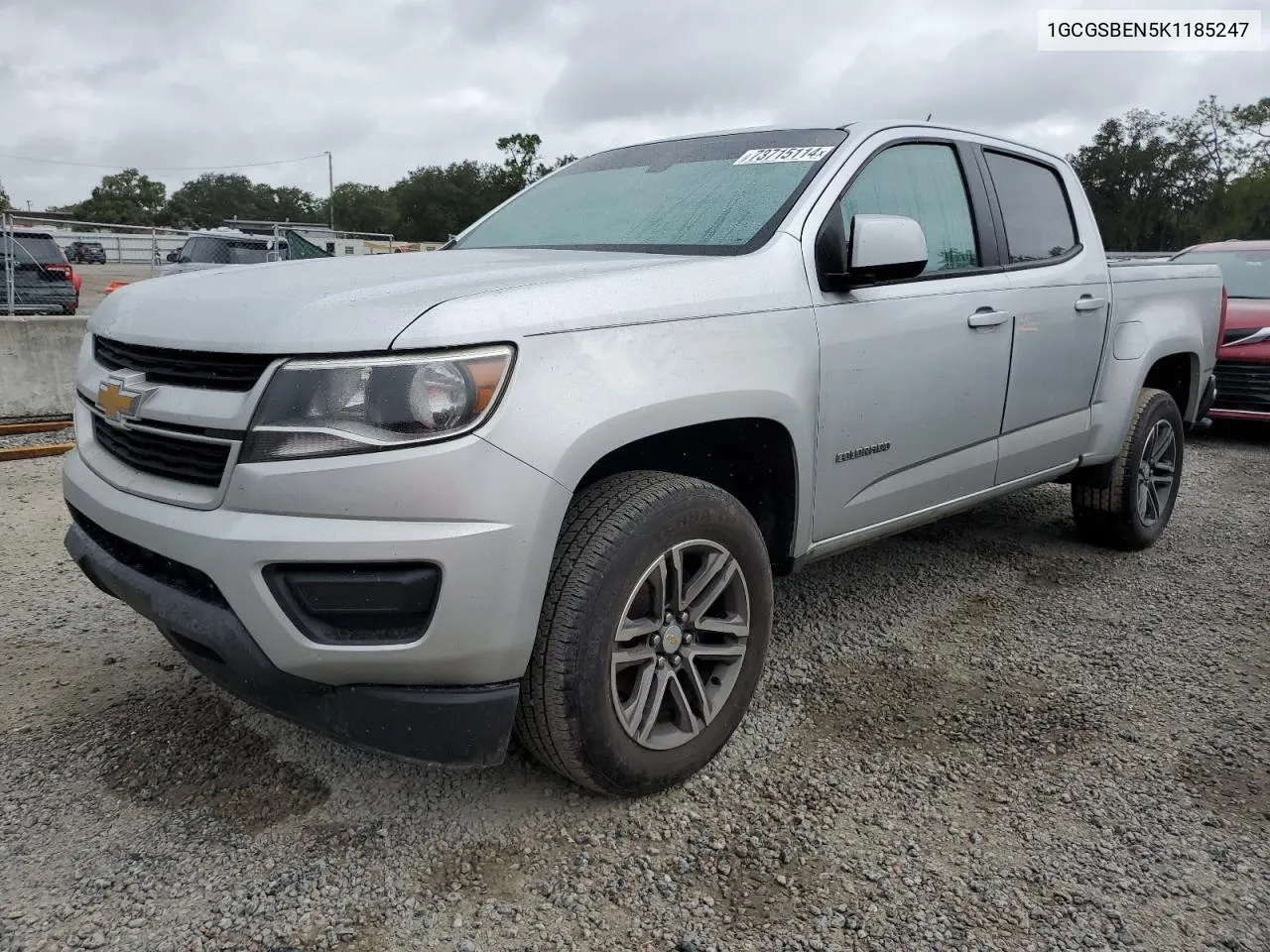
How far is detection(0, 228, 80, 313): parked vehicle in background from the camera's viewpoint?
1141 centimetres

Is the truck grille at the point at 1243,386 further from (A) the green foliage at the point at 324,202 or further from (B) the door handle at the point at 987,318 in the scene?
(A) the green foliage at the point at 324,202

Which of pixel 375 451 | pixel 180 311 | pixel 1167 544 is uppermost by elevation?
pixel 180 311

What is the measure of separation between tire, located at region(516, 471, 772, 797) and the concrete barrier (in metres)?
6.40

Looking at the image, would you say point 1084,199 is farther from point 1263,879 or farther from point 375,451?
point 375,451

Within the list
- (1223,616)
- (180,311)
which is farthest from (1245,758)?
(180,311)

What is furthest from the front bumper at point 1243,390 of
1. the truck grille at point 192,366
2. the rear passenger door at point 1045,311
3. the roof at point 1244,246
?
the truck grille at point 192,366

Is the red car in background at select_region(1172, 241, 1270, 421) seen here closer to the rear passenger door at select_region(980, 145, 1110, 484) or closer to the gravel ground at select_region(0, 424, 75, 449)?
the rear passenger door at select_region(980, 145, 1110, 484)

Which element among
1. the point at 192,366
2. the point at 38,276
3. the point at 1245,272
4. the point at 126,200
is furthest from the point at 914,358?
the point at 126,200

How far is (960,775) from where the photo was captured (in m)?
2.57

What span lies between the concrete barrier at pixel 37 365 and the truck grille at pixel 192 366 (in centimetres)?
565

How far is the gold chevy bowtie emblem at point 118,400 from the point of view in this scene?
2135 mm

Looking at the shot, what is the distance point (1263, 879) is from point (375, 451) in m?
2.17

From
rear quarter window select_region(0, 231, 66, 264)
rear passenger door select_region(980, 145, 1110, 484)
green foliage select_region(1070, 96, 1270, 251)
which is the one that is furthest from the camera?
green foliage select_region(1070, 96, 1270, 251)

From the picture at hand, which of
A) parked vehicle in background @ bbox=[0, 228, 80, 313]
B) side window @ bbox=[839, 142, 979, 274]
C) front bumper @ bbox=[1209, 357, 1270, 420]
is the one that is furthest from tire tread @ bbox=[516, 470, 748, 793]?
parked vehicle in background @ bbox=[0, 228, 80, 313]
